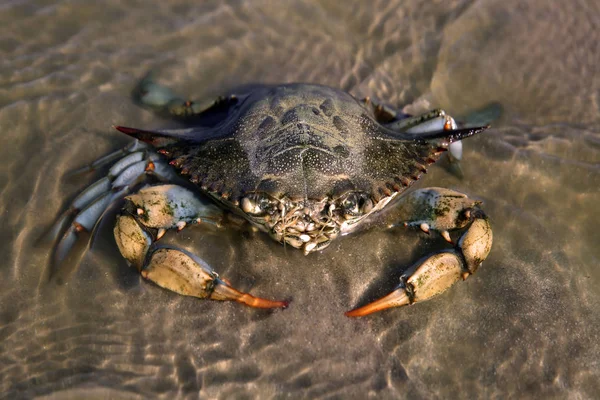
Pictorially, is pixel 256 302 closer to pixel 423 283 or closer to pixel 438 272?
pixel 423 283

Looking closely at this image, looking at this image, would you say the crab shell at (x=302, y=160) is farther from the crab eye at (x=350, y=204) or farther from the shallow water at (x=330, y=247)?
the shallow water at (x=330, y=247)

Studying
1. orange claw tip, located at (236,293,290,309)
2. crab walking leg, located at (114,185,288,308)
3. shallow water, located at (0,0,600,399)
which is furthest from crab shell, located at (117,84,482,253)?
shallow water, located at (0,0,600,399)

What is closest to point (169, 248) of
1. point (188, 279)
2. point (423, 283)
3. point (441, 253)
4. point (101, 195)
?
point (188, 279)

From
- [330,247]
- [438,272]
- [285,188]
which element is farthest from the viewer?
[330,247]

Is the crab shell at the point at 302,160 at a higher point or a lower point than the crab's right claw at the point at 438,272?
higher

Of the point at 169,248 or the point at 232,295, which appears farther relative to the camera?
the point at 169,248

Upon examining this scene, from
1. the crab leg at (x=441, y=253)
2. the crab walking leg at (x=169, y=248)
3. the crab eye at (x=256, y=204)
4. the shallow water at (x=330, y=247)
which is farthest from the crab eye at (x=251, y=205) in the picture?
the crab leg at (x=441, y=253)

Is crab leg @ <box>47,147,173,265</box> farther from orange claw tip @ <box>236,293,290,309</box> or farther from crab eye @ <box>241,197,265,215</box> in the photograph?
orange claw tip @ <box>236,293,290,309</box>

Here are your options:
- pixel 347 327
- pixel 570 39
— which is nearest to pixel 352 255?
pixel 347 327
